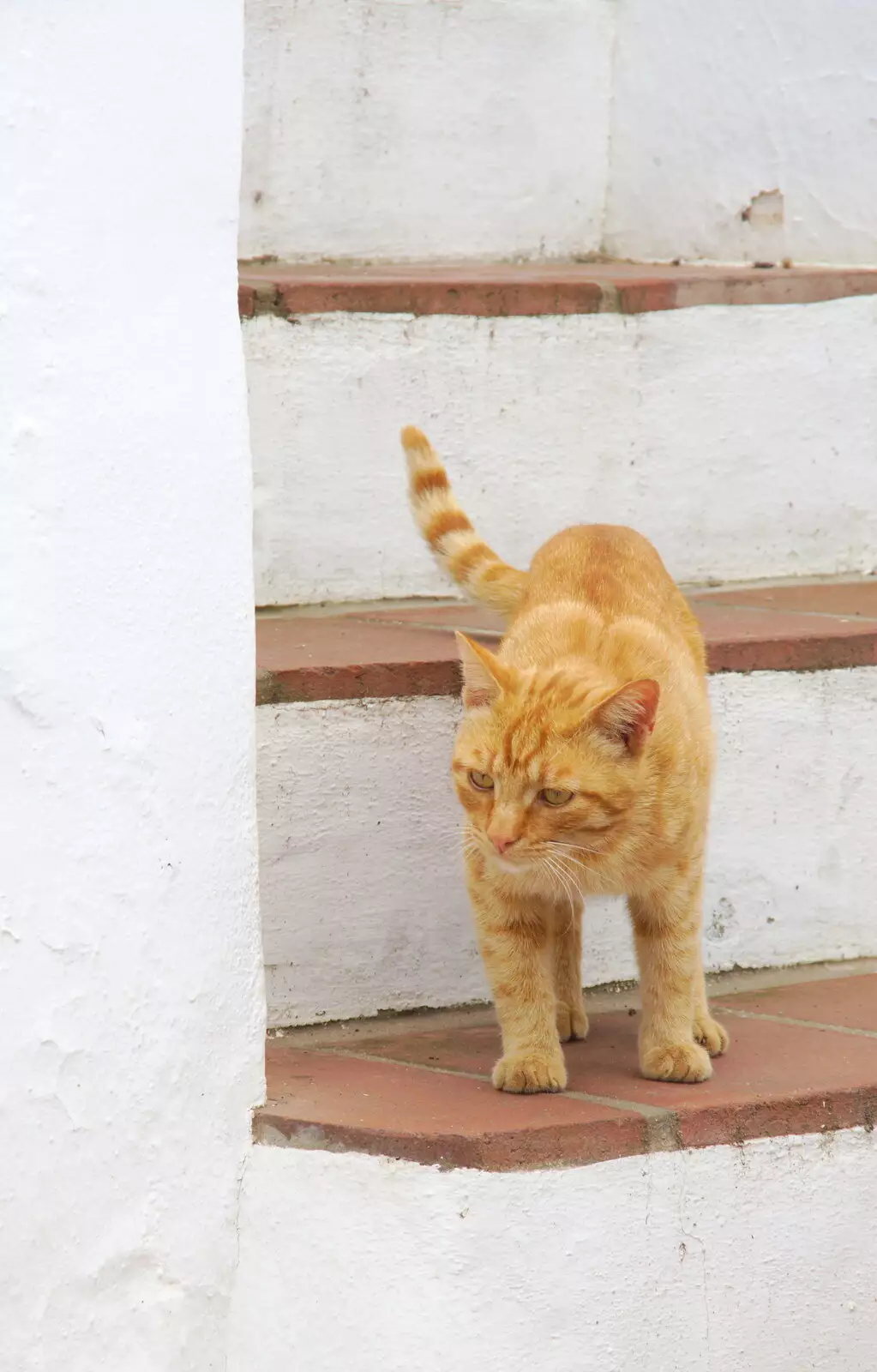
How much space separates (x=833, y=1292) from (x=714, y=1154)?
0.29 metres

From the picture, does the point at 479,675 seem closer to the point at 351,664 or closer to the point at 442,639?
the point at 351,664

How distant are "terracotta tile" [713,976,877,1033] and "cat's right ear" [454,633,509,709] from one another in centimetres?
84

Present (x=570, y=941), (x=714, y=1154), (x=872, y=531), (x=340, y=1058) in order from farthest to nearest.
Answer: (x=872, y=531) → (x=570, y=941) → (x=340, y=1058) → (x=714, y=1154)

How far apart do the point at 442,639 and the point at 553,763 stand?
77 cm

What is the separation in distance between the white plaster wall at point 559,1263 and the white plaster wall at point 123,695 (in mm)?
112

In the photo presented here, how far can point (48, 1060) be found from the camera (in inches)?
81.9

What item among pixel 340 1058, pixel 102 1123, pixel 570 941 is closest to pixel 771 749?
pixel 570 941

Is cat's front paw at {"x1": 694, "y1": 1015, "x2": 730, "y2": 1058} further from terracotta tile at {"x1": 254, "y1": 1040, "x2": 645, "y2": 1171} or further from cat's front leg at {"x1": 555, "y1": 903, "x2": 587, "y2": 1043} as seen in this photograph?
terracotta tile at {"x1": 254, "y1": 1040, "x2": 645, "y2": 1171}

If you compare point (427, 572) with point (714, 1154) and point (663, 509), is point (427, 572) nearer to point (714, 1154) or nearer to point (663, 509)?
point (663, 509)

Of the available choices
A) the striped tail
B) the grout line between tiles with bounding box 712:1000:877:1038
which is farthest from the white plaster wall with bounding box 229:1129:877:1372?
the striped tail

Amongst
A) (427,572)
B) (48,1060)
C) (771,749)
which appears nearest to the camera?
(48,1060)

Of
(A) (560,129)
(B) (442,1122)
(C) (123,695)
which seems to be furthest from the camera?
(A) (560,129)

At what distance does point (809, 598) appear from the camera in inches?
143

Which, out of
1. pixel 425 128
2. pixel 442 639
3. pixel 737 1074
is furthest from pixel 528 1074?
pixel 425 128
